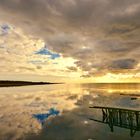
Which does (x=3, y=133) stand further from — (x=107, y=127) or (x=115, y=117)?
(x=115, y=117)

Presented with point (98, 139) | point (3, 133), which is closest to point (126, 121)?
point (98, 139)

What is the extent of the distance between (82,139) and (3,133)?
984 cm

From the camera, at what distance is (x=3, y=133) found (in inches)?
944

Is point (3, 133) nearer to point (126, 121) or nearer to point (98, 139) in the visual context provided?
point (98, 139)

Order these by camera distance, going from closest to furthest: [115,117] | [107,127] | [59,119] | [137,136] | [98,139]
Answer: [98,139] < [137,136] < [107,127] < [115,117] < [59,119]

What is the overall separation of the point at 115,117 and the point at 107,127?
3463 millimetres

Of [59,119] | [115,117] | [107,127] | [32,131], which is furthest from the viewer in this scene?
[59,119]

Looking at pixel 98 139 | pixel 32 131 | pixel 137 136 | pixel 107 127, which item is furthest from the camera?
pixel 107 127

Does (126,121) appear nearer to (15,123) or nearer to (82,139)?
(82,139)

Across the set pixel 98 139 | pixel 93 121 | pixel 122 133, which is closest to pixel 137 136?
pixel 122 133

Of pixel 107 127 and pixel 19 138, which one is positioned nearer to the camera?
pixel 19 138

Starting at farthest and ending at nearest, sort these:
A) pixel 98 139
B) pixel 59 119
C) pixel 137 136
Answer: pixel 59 119 → pixel 137 136 → pixel 98 139

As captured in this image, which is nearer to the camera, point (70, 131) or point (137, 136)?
point (137, 136)

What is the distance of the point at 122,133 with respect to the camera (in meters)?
24.1
